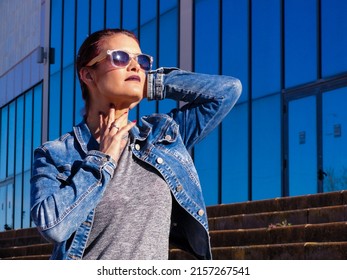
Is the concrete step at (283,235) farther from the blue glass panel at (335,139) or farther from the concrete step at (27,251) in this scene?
the concrete step at (27,251)

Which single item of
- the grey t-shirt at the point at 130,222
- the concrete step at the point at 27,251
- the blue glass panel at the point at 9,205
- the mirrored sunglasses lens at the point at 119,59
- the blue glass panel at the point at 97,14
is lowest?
the concrete step at the point at 27,251

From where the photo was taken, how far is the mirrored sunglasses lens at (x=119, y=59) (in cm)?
267

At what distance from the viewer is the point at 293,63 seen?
16141mm

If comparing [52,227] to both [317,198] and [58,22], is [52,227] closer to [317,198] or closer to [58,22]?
[317,198]

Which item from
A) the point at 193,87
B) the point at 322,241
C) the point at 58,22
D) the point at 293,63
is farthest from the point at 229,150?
the point at 193,87

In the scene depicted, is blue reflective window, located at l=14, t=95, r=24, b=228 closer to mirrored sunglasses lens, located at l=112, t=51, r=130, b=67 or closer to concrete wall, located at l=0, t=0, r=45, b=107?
concrete wall, located at l=0, t=0, r=45, b=107

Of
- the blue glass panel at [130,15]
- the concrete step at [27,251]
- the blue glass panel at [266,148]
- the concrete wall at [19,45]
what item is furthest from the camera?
the concrete wall at [19,45]

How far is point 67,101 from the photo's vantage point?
85.6 ft

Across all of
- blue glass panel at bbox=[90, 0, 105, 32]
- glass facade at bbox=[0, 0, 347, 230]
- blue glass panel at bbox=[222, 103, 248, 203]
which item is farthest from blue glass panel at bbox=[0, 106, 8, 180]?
blue glass panel at bbox=[222, 103, 248, 203]

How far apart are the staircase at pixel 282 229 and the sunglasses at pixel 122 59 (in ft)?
19.2

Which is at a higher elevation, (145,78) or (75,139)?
(145,78)

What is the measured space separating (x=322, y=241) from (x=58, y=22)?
64.1 feet

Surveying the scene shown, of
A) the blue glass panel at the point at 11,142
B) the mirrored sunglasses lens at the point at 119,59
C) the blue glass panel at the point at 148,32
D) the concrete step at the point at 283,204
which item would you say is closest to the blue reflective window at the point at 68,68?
the blue glass panel at the point at 148,32

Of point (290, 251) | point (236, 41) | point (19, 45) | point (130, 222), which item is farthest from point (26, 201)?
point (130, 222)
